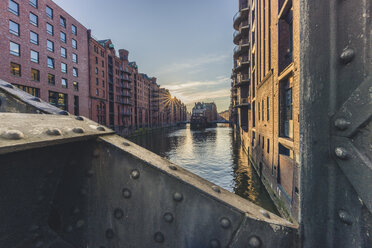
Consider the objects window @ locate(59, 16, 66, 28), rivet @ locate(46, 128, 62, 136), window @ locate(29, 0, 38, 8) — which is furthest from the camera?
window @ locate(59, 16, 66, 28)

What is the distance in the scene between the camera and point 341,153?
0.88m

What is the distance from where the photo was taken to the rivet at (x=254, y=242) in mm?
1050

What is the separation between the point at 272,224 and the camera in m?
→ 1.05

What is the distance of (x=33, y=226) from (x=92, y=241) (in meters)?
0.48

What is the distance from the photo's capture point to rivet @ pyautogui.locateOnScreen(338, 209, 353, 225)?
0.88 meters

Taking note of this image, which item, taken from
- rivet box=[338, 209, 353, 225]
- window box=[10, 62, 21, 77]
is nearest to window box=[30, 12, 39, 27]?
window box=[10, 62, 21, 77]

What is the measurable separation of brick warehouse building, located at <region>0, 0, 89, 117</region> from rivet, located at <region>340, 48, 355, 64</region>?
2998 cm

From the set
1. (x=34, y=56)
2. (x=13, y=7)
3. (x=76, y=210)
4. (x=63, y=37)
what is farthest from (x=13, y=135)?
(x=63, y=37)

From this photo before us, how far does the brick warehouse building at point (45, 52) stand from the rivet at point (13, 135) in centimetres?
2879

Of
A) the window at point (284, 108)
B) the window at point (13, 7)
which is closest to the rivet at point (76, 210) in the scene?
the window at point (284, 108)

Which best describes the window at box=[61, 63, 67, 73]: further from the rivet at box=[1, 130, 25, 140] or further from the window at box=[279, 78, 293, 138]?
the rivet at box=[1, 130, 25, 140]

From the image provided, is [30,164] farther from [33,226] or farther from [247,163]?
[247,163]

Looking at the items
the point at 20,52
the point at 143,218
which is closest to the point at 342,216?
the point at 143,218

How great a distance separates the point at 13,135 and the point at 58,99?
3461 centimetres
